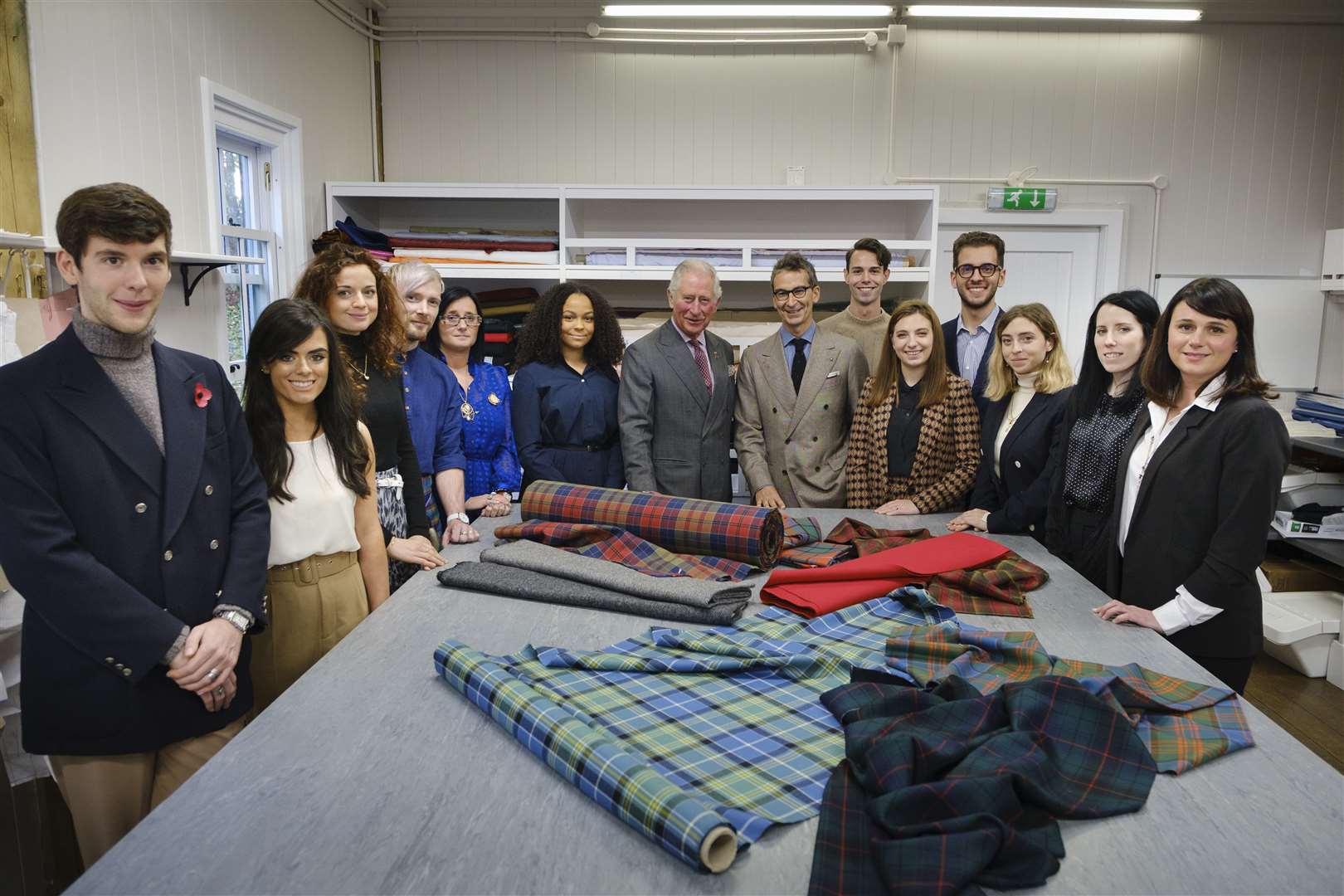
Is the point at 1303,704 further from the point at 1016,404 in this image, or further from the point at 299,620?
the point at 299,620

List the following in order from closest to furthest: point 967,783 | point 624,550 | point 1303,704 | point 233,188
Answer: point 967,783
point 624,550
point 1303,704
point 233,188

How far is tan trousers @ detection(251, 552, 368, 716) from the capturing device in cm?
179

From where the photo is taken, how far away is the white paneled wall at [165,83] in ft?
8.76

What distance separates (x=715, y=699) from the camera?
125 centimetres

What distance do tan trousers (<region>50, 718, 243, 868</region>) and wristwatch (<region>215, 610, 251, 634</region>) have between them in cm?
19

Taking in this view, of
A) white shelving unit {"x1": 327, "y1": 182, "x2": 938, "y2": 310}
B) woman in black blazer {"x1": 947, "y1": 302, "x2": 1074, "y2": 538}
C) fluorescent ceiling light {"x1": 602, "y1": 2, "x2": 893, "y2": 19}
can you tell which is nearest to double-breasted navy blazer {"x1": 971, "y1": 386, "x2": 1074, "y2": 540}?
woman in black blazer {"x1": 947, "y1": 302, "x2": 1074, "y2": 538}

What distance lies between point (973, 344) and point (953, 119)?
232 cm

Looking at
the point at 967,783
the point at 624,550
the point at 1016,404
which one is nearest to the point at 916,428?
the point at 1016,404

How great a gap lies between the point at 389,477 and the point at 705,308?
3.77ft

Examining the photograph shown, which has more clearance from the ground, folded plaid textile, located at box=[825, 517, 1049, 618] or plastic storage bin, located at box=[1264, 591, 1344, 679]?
folded plaid textile, located at box=[825, 517, 1049, 618]

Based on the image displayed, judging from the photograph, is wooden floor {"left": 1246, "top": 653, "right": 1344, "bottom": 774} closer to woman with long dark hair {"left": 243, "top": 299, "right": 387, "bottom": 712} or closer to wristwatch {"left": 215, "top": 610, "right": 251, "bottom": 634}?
woman with long dark hair {"left": 243, "top": 299, "right": 387, "bottom": 712}

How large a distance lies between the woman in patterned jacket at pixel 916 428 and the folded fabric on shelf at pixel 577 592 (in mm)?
1075

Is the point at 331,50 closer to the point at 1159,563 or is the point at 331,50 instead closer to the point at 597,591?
the point at 597,591

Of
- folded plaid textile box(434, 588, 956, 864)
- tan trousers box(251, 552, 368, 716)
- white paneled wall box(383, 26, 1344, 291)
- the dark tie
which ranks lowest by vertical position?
tan trousers box(251, 552, 368, 716)
